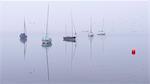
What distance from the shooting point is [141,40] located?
5.34ft

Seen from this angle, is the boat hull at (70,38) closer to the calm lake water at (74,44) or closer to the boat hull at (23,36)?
the calm lake water at (74,44)

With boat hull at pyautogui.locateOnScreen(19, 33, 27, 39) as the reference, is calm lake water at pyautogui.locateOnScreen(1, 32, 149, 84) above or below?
below

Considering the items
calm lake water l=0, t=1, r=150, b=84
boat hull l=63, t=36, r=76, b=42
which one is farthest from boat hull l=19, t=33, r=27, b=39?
boat hull l=63, t=36, r=76, b=42

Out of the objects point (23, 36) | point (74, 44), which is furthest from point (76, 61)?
point (23, 36)

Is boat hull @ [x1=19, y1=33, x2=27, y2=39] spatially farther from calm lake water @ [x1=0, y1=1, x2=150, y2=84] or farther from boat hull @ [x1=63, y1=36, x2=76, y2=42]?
boat hull @ [x1=63, y1=36, x2=76, y2=42]

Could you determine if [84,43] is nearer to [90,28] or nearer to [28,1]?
[90,28]

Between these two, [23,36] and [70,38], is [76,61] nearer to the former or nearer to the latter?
[70,38]

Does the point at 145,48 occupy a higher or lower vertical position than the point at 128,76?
higher

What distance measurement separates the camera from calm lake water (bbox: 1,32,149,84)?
1642 mm

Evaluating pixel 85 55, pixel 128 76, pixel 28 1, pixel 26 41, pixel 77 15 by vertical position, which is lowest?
pixel 128 76

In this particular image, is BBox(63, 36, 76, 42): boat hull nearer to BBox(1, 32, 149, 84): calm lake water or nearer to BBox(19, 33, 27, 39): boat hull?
BBox(1, 32, 149, 84): calm lake water

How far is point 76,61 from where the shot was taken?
1741 millimetres

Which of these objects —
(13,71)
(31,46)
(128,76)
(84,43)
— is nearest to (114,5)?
(84,43)

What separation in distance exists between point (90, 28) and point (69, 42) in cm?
19
